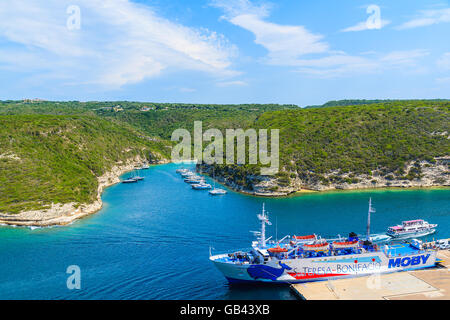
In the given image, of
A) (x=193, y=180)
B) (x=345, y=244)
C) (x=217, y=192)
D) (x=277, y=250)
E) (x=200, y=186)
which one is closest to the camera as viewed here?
(x=277, y=250)

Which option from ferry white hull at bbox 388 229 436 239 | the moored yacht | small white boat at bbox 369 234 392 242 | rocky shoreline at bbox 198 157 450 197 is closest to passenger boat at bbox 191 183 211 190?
the moored yacht

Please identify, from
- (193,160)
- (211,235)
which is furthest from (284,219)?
(193,160)

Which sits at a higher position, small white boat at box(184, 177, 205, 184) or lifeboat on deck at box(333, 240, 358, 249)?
lifeboat on deck at box(333, 240, 358, 249)

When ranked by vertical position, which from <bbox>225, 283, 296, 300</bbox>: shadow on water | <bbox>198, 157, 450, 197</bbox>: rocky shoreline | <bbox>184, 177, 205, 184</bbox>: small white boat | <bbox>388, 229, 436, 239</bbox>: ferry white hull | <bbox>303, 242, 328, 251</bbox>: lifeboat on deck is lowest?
<bbox>225, 283, 296, 300</bbox>: shadow on water

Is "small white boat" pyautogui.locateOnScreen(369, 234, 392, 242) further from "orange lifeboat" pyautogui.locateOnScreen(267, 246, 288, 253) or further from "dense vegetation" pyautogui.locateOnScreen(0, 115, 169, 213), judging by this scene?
"dense vegetation" pyautogui.locateOnScreen(0, 115, 169, 213)

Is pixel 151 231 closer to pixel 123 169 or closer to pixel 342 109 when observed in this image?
pixel 123 169

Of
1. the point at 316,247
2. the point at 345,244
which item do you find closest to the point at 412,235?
the point at 345,244

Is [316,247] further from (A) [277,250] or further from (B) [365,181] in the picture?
(B) [365,181]

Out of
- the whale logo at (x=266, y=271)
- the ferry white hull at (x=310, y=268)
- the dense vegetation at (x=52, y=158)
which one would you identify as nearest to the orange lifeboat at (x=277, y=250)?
the ferry white hull at (x=310, y=268)

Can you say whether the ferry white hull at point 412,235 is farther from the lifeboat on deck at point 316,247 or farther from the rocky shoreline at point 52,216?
the rocky shoreline at point 52,216
